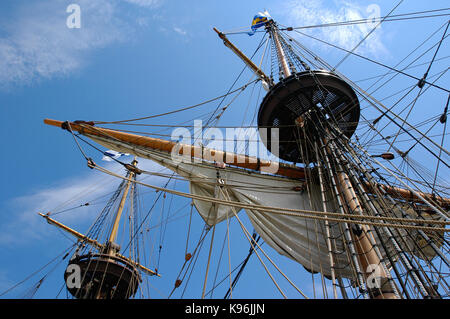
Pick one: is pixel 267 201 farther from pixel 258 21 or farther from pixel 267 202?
pixel 258 21

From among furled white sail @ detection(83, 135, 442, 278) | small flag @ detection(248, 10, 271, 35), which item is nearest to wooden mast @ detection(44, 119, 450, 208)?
furled white sail @ detection(83, 135, 442, 278)

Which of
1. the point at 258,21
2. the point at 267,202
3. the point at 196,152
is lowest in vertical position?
the point at 267,202

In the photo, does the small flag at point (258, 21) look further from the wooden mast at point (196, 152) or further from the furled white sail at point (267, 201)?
the furled white sail at point (267, 201)

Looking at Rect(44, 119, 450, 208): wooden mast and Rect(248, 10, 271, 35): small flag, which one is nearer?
Rect(44, 119, 450, 208): wooden mast

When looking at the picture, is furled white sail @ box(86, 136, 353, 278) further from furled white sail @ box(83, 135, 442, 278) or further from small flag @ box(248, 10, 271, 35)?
small flag @ box(248, 10, 271, 35)

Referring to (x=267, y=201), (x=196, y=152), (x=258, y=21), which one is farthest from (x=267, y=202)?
(x=258, y=21)

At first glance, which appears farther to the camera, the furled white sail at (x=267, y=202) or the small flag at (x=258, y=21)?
the small flag at (x=258, y=21)

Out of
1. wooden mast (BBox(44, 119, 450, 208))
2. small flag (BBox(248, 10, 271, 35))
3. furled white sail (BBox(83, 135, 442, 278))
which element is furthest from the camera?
small flag (BBox(248, 10, 271, 35))

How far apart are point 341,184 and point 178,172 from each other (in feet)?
11.7

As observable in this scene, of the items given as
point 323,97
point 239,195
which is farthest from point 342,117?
point 239,195

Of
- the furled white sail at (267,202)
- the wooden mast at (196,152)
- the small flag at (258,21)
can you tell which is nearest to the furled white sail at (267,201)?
the furled white sail at (267,202)

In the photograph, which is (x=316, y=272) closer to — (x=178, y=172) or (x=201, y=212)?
(x=201, y=212)

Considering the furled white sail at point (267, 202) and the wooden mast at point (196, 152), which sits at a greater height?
the wooden mast at point (196, 152)
